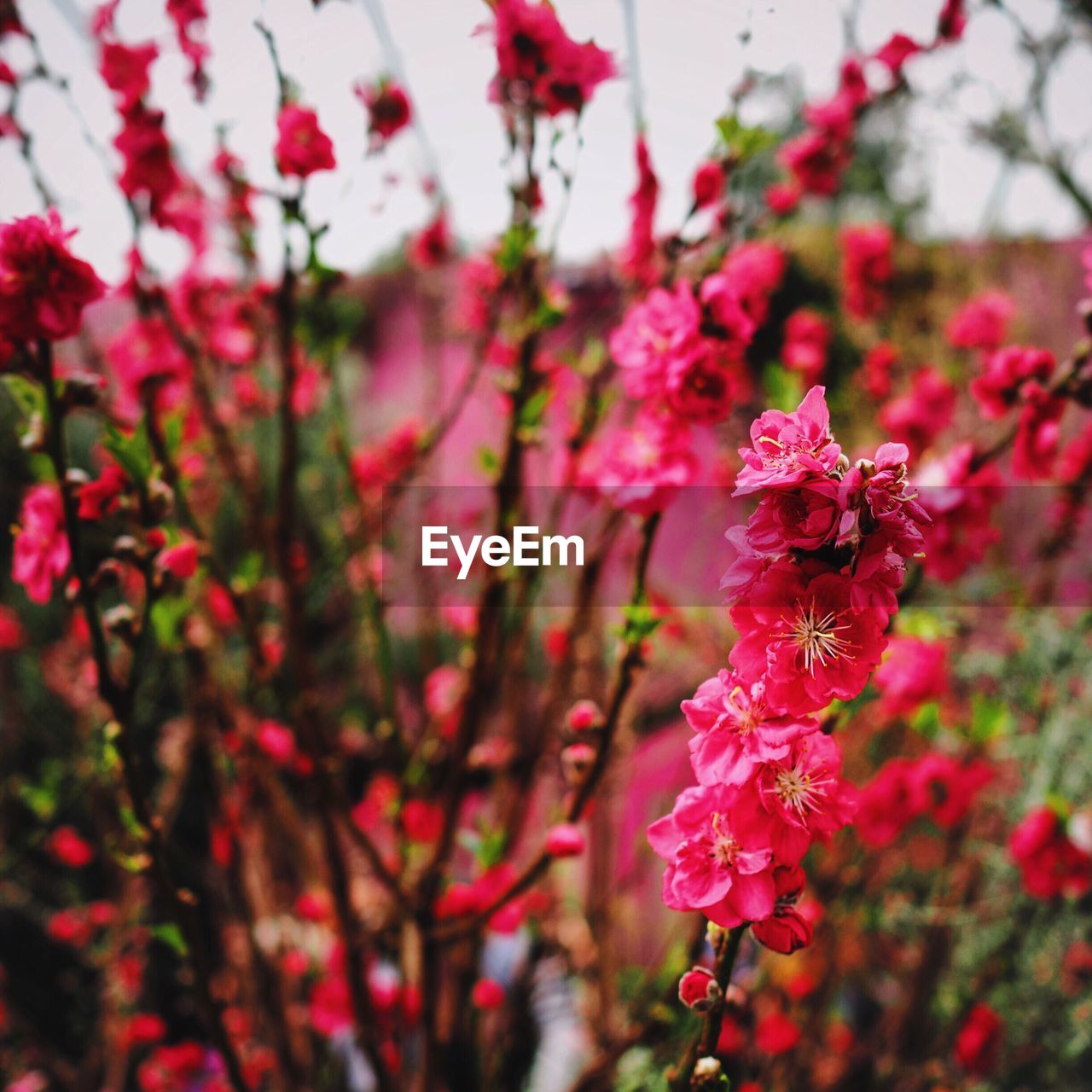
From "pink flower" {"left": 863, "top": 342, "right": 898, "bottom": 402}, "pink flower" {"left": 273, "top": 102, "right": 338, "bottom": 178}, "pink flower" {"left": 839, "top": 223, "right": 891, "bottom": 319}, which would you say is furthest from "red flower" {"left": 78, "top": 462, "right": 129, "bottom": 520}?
"pink flower" {"left": 839, "top": 223, "right": 891, "bottom": 319}

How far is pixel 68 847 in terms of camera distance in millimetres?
2418

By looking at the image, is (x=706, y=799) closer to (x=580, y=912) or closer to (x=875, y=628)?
(x=875, y=628)

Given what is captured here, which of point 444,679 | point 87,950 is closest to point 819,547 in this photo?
point 444,679

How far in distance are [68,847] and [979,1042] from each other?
2482mm

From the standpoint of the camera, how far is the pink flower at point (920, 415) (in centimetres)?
166

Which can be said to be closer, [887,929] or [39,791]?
[39,791]

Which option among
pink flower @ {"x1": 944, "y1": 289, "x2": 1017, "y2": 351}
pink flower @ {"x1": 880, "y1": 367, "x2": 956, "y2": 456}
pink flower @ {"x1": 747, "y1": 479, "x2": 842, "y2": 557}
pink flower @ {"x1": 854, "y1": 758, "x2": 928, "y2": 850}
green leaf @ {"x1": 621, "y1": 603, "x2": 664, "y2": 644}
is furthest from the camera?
pink flower @ {"x1": 944, "y1": 289, "x2": 1017, "y2": 351}

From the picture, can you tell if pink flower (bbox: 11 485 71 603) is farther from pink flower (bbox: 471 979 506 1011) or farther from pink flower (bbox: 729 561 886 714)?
pink flower (bbox: 471 979 506 1011)

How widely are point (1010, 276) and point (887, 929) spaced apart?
134 inches

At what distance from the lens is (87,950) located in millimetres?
2242

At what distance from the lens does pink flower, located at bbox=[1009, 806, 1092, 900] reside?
55.6 inches

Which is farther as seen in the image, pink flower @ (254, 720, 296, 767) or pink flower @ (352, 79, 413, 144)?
pink flower @ (254, 720, 296, 767)

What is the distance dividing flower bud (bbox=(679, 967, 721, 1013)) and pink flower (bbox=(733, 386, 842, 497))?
411mm

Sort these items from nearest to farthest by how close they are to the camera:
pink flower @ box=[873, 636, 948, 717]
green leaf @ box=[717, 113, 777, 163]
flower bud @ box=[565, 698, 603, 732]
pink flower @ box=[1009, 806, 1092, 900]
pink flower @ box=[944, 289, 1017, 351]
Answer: flower bud @ box=[565, 698, 603, 732], green leaf @ box=[717, 113, 777, 163], pink flower @ box=[873, 636, 948, 717], pink flower @ box=[1009, 806, 1092, 900], pink flower @ box=[944, 289, 1017, 351]
